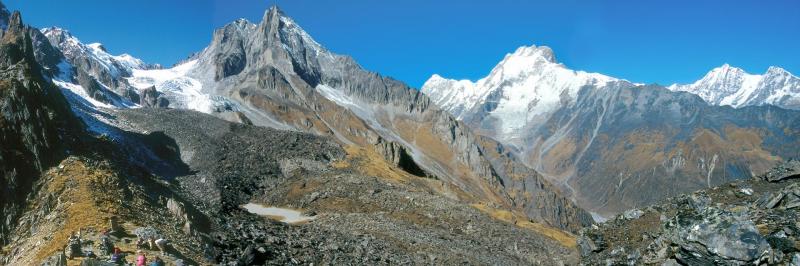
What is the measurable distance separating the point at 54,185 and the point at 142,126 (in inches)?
3454

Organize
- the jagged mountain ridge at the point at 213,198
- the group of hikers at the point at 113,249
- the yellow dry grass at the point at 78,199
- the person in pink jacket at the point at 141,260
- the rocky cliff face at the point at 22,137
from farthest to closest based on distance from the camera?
the rocky cliff face at the point at 22,137 → the jagged mountain ridge at the point at 213,198 → the yellow dry grass at the point at 78,199 → the group of hikers at the point at 113,249 → the person in pink jacket at the point at 141,260

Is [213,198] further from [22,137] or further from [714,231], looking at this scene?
[714,231]

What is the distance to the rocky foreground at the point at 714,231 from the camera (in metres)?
21.0

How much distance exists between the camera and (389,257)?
47.8 metres

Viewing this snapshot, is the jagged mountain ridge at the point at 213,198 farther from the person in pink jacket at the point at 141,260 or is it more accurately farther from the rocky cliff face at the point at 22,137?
the person in pink jacket at the point at 141,260

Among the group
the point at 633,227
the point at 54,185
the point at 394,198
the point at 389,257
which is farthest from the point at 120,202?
the point at 394,198

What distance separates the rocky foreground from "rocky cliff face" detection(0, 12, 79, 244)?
30.1 meters

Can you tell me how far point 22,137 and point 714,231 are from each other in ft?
114

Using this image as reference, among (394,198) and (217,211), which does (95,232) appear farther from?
(394,198)

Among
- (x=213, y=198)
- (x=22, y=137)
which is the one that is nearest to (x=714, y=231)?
(x=22, y=137)

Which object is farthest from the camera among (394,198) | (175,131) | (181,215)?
(175,131)

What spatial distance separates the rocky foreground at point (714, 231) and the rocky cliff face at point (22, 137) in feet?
98.8

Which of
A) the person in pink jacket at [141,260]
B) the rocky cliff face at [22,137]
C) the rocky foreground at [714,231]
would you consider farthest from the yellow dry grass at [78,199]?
the rocky foreground at [714,231]

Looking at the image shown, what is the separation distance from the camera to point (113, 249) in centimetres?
2394
